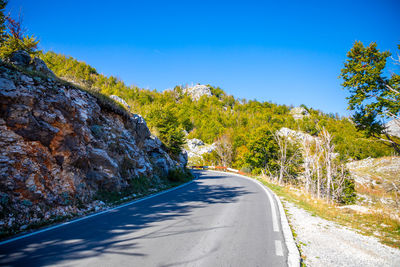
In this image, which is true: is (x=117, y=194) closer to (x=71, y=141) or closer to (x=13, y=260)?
(x=71, y=141)

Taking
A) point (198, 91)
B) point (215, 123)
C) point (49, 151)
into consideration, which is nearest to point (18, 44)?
point (49, 151)

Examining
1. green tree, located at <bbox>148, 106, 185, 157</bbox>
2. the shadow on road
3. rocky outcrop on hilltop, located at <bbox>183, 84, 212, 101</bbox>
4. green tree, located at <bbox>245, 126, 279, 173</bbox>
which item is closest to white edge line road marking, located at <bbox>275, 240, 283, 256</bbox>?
the shadow on road

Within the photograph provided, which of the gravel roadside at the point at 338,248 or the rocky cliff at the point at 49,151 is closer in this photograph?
the gravel roadside at the point at 338,248

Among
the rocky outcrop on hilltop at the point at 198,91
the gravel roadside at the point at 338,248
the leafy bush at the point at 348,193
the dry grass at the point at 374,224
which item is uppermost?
the rocky outcrop on hilltop at the point at 198,91

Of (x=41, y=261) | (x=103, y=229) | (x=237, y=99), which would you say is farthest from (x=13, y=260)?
(x=237, y=99)

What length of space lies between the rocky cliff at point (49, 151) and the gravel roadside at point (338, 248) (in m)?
6.56

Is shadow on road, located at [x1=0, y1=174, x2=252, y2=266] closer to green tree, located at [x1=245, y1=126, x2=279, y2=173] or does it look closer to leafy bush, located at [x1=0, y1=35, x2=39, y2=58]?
leafy bush, located at [x1=0, y1=35, x2=39, y2=58]

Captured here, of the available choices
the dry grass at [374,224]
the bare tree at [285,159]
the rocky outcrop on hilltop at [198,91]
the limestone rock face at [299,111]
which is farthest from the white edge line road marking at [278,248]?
the rocky outcrop on hilltop at [198,91]

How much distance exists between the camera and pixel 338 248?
3918 millimetres

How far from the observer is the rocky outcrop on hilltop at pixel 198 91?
178m

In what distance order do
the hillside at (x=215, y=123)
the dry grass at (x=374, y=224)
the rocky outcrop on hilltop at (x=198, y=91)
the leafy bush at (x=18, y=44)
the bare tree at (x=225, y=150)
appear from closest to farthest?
the dry grass at (x=374, y=224)
the leafy bush at (x=18, y=44)
the hillside at (x=215, y=123)
the bare tree at (x=225, y=150)
the rocky outcrop on hilltop at (x=198, y=91)

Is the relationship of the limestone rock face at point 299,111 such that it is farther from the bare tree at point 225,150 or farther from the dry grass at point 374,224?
the dry grass at point 374,224

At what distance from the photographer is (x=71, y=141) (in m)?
7.49

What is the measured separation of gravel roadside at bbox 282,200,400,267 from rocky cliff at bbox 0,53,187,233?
6557 millimetres
